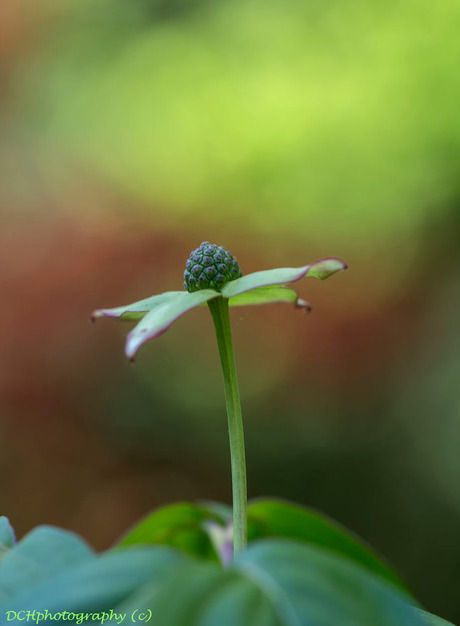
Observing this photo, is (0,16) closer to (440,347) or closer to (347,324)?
(347,324)

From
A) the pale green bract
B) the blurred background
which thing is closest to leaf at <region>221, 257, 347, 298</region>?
the pale green bract

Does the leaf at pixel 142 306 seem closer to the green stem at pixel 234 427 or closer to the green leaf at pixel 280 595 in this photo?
the green stem at pixel 234 427

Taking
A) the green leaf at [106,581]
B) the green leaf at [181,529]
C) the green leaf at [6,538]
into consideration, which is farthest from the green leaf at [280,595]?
the green leaf at [181,529]

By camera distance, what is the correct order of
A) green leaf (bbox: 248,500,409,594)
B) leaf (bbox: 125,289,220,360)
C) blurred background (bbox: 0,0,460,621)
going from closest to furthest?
1. leaf (bbox: 125,289,220,360)
2. green leaf (bbox: 248,500,409,594)
3. blurred background (bbox: 0,0,460,621)

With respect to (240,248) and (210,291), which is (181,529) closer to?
(210,291)

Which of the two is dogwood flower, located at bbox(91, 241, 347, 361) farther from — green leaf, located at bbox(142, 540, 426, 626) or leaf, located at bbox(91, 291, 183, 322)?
green leaf, located at bbox(142, 540, 426, 626)

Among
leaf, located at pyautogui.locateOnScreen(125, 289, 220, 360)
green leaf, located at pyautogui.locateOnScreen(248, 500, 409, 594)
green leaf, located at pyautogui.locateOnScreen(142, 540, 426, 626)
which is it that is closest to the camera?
green leaf, located at pyautogui.locateOnScreen(142, 540, 426, 626)
